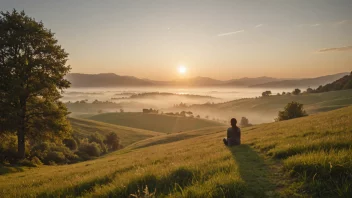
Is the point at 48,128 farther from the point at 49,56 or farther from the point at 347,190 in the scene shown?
the point at 347,190

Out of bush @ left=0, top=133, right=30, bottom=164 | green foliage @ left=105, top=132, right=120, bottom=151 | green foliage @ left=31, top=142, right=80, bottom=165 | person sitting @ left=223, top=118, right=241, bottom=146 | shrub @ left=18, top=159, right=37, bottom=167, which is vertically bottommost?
green foliage @ left=105, top=132, right=120, bottom=151

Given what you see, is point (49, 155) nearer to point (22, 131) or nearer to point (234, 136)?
point (22, 131)

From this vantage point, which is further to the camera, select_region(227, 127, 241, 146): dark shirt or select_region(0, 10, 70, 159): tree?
select_region(0, 10, 70, 159): tree

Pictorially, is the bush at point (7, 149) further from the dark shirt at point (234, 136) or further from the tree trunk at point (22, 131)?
the dark shirt at point (234, 136)

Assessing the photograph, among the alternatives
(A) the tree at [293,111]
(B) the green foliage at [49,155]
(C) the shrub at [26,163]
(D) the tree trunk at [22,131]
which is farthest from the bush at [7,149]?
(A) the tree at [293,111]

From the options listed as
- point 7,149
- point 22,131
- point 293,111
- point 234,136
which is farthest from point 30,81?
point 293,111

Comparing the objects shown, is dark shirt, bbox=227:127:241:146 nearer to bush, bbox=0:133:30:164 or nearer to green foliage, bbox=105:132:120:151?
bush, bbox=0:133:30:164

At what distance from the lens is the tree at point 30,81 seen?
24.1m

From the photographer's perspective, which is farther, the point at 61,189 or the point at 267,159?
the point at 267,159

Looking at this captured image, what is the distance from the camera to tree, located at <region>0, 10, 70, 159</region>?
2406 centimetres

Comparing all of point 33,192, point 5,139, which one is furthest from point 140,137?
point 33,192

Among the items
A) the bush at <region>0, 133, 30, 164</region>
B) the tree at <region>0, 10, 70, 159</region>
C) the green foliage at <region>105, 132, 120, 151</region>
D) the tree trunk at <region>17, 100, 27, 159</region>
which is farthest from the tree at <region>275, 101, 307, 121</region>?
the green foliage at <region>105, 132, 120, 151</region>

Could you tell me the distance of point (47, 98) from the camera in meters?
27.5

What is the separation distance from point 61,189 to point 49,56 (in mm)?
24259
